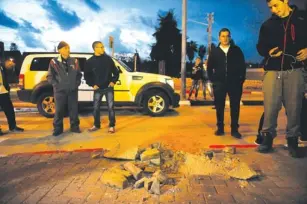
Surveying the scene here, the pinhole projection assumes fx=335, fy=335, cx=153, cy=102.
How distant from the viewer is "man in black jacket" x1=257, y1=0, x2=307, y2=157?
4844 millimetres

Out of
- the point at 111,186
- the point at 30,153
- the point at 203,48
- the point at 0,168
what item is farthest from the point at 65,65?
the point at 203,48

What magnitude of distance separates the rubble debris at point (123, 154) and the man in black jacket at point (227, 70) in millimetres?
2366

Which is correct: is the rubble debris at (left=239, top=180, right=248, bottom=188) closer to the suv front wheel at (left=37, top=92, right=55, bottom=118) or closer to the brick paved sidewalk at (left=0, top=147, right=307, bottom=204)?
the brick paved sidewalk at (left=0, top=147, right=307, bottom=204)

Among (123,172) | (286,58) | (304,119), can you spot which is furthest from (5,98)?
(304,119)

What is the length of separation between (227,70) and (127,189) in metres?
3.47

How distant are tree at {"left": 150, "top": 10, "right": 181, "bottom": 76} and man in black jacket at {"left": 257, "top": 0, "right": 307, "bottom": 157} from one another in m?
34.3

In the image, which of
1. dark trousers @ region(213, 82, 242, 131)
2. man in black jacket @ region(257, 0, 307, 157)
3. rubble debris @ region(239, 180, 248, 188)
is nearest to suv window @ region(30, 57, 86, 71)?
dark trousers @ region(213, 82, 242, 131)

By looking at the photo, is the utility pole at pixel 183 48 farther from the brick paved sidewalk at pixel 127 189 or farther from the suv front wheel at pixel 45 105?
the brick paved sidewalk at pixel 127 189

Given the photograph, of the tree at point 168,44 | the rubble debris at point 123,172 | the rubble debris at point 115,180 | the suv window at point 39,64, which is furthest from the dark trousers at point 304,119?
the tree at point 168,44

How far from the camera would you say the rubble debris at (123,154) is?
491 cm

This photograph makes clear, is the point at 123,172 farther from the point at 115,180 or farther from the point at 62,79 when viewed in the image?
the point at 62,79

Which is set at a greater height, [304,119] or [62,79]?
[62,79]

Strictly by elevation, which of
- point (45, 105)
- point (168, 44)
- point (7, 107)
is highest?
point (168, 44)

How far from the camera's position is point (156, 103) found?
387 inches
